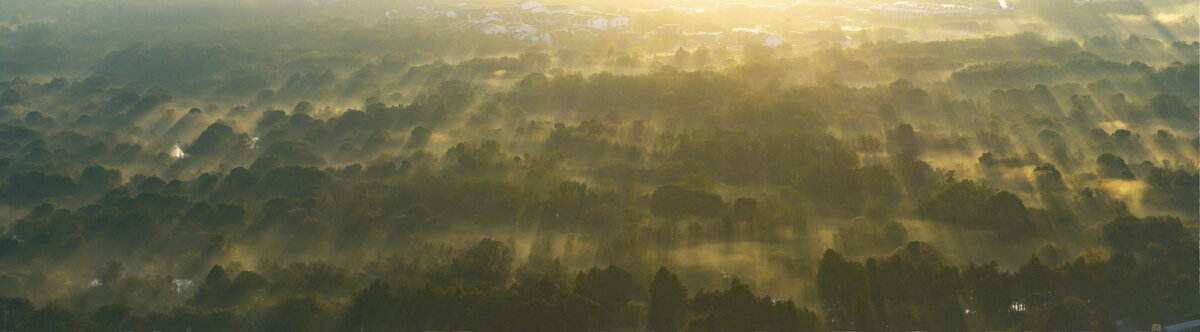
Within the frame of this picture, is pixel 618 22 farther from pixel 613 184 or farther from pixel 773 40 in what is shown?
pixel 613 184

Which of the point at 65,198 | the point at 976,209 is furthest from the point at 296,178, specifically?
the point at 976,209

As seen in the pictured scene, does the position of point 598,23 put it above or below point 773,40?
below

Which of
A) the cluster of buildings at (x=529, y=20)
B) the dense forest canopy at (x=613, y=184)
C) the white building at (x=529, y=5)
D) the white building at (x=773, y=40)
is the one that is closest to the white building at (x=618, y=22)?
the cluster of buildings at (x=529, y=20)

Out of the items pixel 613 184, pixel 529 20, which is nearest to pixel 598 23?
pixel 529 20

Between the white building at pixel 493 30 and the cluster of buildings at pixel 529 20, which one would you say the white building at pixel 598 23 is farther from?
the white building at pixel 493 30

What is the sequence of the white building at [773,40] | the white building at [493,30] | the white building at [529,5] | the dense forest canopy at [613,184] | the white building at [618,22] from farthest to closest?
the white building at [529,5], the white building at [618,22], the white building at [493,30], the white building at [773,40], the dense forest canopy at [613,184]
